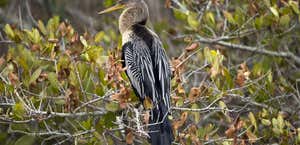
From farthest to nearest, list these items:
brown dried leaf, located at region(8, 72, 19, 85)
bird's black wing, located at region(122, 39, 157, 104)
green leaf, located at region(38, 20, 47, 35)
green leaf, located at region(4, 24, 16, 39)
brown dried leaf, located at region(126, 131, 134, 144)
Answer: green leaf, located at region(38, 20, 47, 35) < green leaf, located at region(4, 24, 16, 39) < bird's black wing, located at region(122, 39, 157, 104) < brown dried leaf, located at region(8, 72, 19, 85) < brown dried leaf, located at region(126, 131, 134, 144)

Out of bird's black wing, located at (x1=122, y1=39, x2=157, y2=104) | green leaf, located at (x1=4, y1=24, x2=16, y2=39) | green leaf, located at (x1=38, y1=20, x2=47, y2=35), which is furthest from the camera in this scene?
Answer: green leaf, located at (x1=38, y1=20, x2=47, y2=35)

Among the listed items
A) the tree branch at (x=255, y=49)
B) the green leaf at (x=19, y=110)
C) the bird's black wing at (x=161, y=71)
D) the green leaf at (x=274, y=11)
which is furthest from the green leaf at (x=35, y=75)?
the green leaf at (x=274, y=11)

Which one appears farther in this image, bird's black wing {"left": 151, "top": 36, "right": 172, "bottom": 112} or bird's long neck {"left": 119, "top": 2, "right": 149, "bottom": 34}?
bird's long neck {"left": 119, "top": 2, "right": 149, "bottom": 34}

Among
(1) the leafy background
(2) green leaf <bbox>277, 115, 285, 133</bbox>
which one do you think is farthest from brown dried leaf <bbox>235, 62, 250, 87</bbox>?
(2) green leaf <bbox>277, 115, 285, 133</bbox>

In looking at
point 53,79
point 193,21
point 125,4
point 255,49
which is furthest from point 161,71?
point 255,49

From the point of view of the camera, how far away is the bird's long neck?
4504mm

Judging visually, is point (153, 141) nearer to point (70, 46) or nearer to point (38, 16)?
point (70, 46)

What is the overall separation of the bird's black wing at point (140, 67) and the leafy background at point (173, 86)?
2.3 inches

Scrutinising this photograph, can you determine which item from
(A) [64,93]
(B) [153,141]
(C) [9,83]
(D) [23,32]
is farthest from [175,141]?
(D) [23,32]

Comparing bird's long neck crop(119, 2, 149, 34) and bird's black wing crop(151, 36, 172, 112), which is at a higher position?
bird's long neck crop(119, 2, 149, 34)

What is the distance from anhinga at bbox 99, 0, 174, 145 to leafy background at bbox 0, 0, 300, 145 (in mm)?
59

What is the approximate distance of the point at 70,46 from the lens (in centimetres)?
405

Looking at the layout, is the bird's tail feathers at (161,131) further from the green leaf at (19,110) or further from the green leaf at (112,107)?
the green leaf at (19,110)

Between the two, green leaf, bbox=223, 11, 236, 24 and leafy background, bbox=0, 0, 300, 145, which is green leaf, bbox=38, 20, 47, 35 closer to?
leafy background, bbox=0, 0, 300, 145
